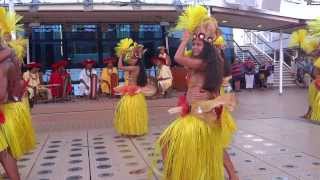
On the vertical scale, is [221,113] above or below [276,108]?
above

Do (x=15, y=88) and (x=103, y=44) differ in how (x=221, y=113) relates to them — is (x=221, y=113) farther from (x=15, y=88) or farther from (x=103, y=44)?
(x=103, y=44)

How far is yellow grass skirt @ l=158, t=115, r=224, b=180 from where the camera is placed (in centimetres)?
A: 364

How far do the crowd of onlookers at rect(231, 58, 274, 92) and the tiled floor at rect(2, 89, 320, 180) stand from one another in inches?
297

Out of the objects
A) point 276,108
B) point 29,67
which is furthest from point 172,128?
point 29,67

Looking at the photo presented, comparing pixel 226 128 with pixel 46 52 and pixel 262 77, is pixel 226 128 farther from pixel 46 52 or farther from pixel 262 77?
pixel 262 77

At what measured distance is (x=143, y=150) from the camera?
6.17 metres

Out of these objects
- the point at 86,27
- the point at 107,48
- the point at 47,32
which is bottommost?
the point at 107,48

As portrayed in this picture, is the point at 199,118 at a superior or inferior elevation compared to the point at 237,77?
superior

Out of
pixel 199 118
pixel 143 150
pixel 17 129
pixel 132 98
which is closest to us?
pixel 199 118

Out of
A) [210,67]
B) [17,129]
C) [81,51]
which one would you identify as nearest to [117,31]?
[81,51]

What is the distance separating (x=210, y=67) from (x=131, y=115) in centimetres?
350

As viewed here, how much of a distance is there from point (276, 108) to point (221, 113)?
732 cm

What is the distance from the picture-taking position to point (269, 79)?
1973cm

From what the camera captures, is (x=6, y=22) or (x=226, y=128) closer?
(x=226, y=128)
